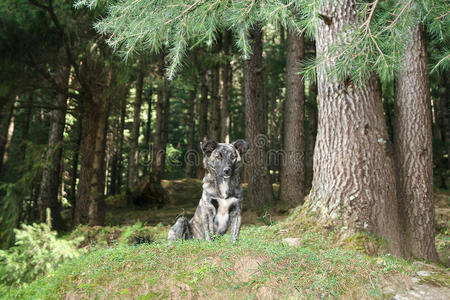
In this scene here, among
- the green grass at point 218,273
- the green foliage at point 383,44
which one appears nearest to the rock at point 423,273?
the green grass at point 218,273

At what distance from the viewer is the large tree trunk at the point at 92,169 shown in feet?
32.2

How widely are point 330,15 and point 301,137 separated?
6.78 meters

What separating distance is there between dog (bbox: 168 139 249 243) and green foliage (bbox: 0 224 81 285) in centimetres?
311

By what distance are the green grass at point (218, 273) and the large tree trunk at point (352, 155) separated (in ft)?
3.08

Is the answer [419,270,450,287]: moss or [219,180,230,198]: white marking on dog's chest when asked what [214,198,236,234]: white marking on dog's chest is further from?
[419,270,450,287]: moss

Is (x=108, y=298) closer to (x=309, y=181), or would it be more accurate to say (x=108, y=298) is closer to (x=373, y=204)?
(x=373, y=204)

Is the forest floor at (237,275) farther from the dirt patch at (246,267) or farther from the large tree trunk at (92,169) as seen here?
the large tree trunk at (92,169)

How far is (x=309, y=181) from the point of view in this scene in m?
19.7

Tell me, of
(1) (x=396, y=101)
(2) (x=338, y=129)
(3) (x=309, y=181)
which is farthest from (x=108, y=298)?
(3) (x=309, y=181)

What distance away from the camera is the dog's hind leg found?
195 inches

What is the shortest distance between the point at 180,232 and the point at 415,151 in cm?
496

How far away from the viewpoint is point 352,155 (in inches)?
218

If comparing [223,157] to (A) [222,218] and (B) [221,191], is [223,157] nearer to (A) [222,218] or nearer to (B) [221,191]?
(B) [221,191]

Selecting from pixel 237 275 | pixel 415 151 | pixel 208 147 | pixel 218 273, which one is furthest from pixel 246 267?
pixel 415 151
